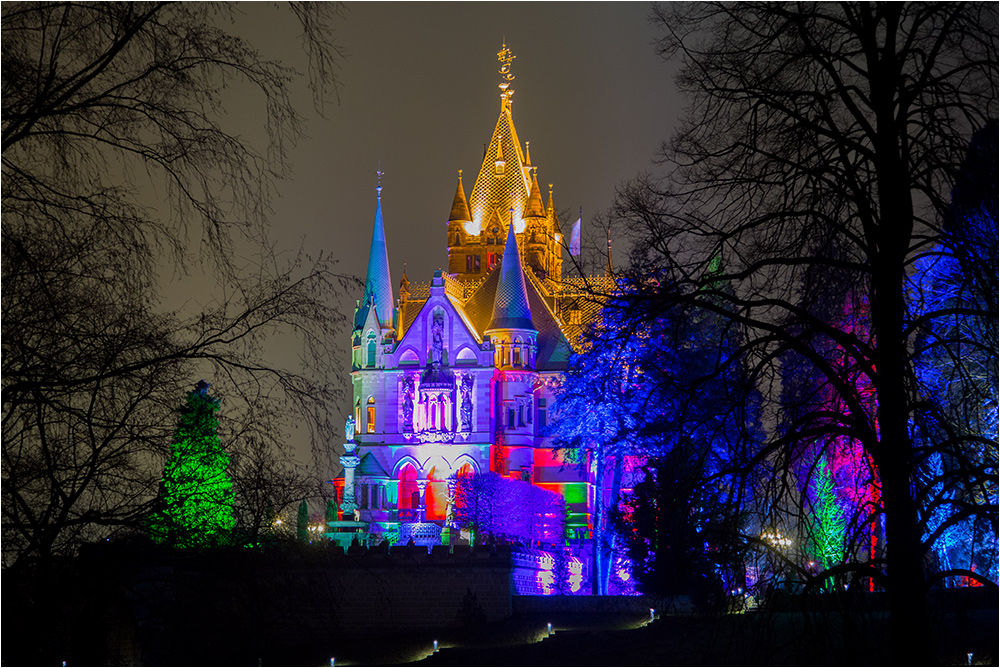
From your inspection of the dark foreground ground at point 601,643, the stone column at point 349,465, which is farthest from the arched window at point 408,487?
the dark foreground ground at point 601,643

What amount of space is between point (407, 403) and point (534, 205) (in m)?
19.7

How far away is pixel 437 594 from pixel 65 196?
110ft

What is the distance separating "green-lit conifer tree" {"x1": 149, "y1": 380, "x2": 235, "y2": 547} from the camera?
1121cm

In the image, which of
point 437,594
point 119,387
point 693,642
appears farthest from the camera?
point 437,594

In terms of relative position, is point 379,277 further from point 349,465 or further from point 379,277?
point 349,465

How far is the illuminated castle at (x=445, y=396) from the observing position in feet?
228

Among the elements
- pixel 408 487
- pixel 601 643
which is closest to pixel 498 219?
pixel 408 487

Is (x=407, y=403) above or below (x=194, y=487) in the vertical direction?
above

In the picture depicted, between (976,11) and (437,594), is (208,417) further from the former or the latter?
(437,594)

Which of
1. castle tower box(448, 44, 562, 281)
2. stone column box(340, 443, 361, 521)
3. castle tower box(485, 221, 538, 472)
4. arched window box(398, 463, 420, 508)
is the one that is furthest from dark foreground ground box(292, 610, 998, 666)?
castle tower box(448, 44, 562, 281)

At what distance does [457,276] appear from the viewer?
83.8m

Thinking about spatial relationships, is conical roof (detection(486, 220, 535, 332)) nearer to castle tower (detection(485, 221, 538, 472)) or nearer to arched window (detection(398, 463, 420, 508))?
castle tower (detection(485, 221, 538, 472))

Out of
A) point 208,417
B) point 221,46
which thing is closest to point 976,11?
point 221,46

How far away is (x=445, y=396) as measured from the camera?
71562 mm
